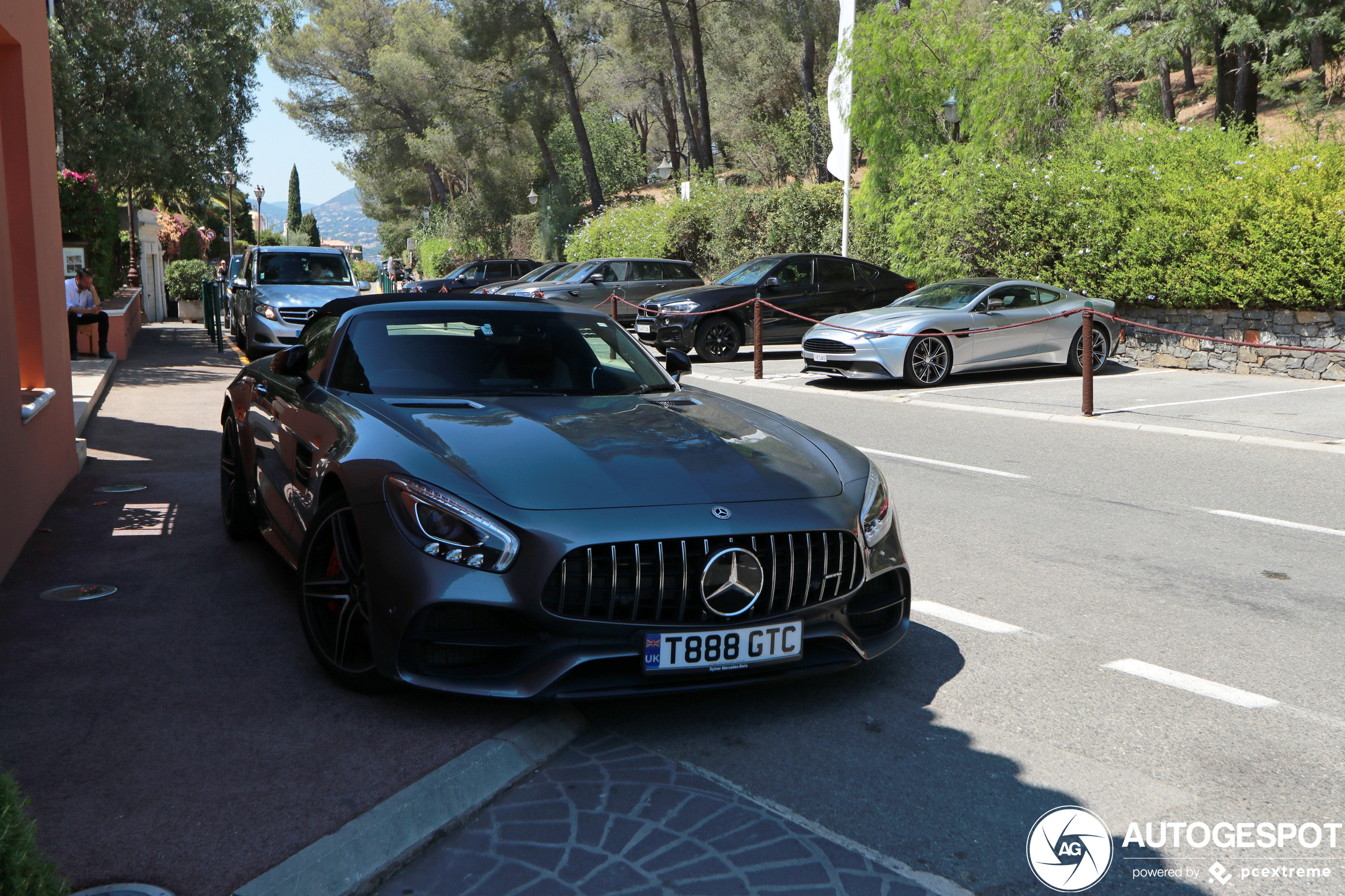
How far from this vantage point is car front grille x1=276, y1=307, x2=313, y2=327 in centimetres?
1677

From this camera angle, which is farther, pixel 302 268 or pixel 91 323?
pixel 302 268

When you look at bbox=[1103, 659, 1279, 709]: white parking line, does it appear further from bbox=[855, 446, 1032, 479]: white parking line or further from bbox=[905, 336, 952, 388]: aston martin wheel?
bbox=[905, 336, 952, 388]: aston martin wheel

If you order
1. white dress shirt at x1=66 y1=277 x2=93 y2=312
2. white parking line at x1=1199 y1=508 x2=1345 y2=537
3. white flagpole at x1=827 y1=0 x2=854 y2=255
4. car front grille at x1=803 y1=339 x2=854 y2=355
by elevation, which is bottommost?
white parking line at x1=1199 y1=508 x2=1345 y2=537

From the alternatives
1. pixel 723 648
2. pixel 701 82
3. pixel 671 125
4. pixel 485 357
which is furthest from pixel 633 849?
pixel 671 125

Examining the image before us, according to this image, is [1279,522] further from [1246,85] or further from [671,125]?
[671,125]

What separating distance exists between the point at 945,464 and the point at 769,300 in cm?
1019

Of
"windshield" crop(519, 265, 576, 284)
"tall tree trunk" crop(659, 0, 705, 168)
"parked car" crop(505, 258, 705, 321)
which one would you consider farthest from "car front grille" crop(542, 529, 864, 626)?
"tall tree trunk" crop(659, 0, 705, 168)

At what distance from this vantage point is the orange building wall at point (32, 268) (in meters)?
6.09

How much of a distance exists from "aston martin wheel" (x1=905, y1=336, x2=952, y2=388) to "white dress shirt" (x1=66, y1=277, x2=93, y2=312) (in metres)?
12.1

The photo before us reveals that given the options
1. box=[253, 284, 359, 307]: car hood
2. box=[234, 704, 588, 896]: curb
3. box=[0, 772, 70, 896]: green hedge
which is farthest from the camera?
box=[253, 284, 359, 307]: car hood

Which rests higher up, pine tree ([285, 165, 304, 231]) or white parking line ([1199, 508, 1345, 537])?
pine tree ([285, 165, 304, 231])

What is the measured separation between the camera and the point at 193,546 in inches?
234

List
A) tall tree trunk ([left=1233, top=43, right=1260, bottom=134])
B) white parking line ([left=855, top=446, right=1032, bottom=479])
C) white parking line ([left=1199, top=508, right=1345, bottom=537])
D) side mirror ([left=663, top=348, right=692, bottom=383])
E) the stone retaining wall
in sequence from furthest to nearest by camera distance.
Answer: tall tree trunk ([left=1233, top=43, right=1260, bottom=134])
the stone retaining wall
white parking line ([left=855, top=446, right=1032, bottom=479])
white parking line ([left=1199, top=508, right=1345, bottom=537])
side mirror ([left=663, top=348, right=692, bottom=383])

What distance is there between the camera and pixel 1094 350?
52.1 feet
